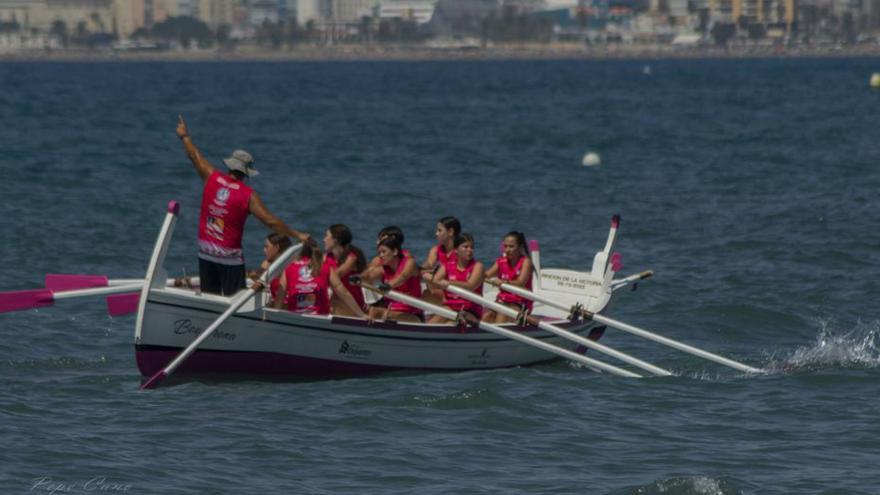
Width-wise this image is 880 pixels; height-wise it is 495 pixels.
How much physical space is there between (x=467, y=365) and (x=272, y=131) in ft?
136

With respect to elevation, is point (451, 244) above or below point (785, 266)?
above

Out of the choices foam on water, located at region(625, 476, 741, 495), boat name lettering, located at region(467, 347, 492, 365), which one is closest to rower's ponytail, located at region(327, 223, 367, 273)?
boat name lettering, located at region(467, 347, 492, 365)

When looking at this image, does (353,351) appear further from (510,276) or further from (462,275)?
(510,276)

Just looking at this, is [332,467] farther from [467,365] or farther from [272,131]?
[272,131]

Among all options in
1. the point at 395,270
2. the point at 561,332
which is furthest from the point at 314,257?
the point at 561,332

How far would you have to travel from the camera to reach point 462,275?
652 inches

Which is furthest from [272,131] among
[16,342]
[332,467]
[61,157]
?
[332,467]

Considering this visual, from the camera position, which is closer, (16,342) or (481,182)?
(16,342)

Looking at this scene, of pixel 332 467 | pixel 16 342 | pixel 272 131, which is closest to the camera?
pixel 332 467

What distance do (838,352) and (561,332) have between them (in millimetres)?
3247

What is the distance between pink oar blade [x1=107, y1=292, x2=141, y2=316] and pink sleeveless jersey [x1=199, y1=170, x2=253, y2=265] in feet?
3.39

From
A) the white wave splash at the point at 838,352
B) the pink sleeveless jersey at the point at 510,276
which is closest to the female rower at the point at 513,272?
the pink sleeveless jersey at the point at 510,276

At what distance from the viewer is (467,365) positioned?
1659 cm

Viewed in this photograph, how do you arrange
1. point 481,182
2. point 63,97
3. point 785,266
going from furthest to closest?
point 63,97
point 481,182
point 785,266
